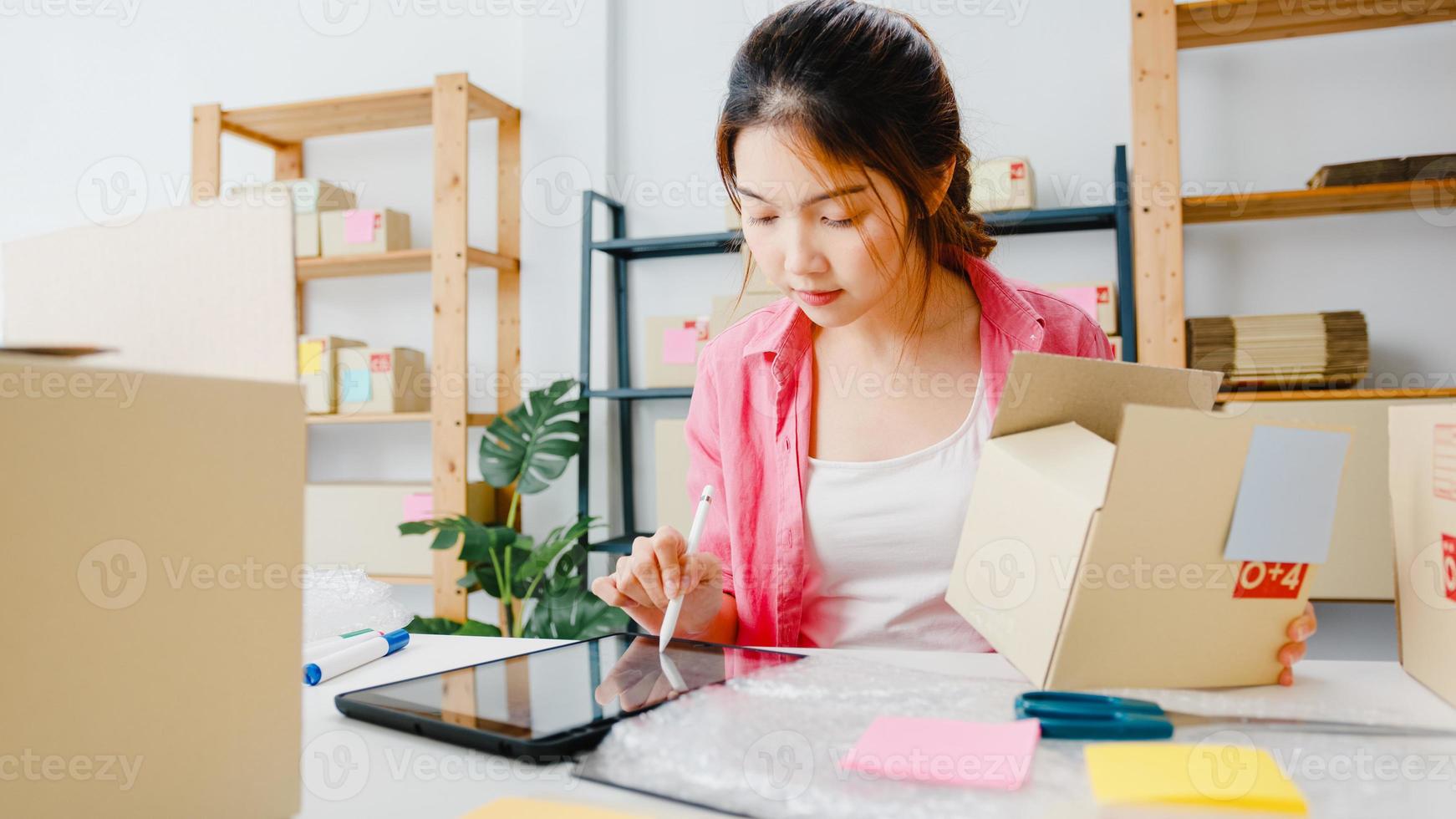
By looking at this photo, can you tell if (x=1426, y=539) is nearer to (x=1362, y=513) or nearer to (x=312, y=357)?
(x=1362, y=513)

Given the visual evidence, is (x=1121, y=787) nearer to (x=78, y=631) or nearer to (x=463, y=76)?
(x=78, y=631)

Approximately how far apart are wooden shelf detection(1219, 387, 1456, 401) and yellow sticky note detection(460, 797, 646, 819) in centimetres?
186

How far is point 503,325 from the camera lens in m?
2.83

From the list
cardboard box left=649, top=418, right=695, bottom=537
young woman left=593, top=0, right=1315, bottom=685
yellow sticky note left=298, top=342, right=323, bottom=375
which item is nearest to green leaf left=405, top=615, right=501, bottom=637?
cardboard box left=649, top=418, right=695, bottom=537

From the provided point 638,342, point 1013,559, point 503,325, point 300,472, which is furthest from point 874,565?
point 503,325

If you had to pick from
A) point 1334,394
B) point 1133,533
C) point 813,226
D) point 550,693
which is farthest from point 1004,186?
point 550,693

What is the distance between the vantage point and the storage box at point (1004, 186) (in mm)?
2191

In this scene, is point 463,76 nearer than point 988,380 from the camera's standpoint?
No

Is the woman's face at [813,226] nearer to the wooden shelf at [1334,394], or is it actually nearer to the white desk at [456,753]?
the white desk at [456,753]

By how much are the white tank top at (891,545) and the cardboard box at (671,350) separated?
1.41m

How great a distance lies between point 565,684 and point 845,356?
608 millimetres

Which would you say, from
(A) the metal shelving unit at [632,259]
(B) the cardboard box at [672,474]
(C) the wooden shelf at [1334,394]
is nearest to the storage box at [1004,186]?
(A) the metal shelving unit at [632,259]

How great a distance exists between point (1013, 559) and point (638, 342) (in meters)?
2.14

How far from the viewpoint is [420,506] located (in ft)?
8.66
